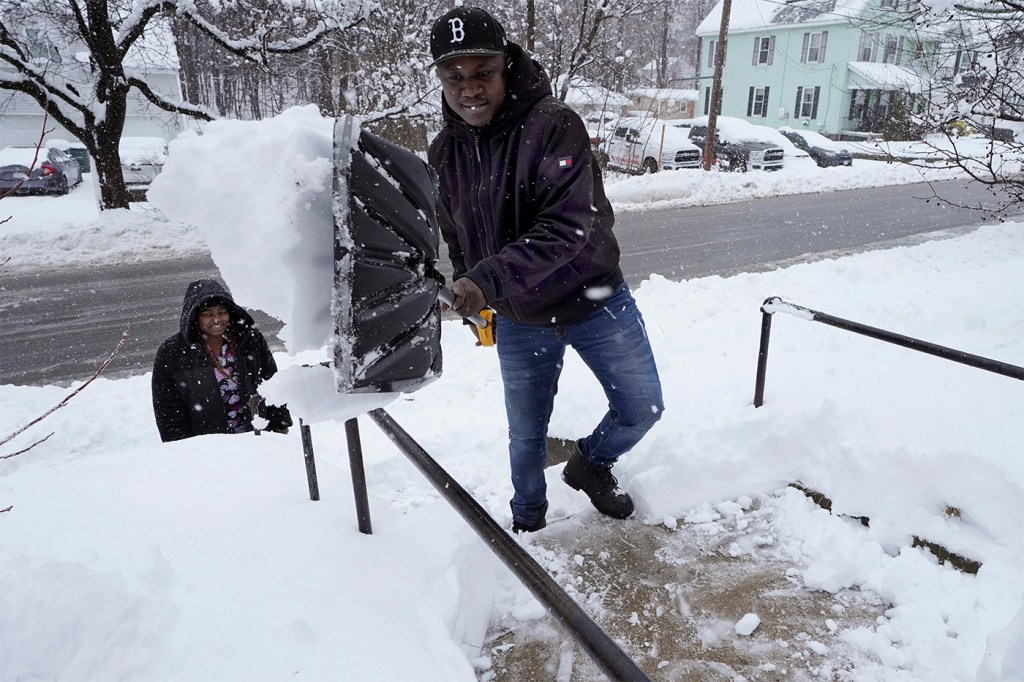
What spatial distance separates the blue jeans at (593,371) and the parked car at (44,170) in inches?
751

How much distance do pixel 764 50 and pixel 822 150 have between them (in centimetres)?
1605

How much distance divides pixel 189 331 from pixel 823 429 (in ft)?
11.6

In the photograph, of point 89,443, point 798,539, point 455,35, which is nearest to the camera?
point 455,35

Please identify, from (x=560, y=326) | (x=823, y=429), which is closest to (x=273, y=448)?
(x=560, y=326)

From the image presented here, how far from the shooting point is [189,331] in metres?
3.80

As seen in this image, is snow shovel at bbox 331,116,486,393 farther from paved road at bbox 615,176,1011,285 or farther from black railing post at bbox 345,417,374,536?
paved road at bbox 615,176,1011,285

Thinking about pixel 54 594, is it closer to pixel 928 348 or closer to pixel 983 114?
pixel 928 348

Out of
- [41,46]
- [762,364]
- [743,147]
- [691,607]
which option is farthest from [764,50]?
[691,607]

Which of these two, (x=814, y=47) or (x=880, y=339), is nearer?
(x=880, y=339)

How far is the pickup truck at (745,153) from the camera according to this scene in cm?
2389

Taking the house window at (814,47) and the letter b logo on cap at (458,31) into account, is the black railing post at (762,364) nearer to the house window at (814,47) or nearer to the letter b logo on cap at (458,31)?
the letter b logo on cap at (458,31)

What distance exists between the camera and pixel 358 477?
2.11 meters

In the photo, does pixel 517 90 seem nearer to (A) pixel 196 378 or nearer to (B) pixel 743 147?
(A) pixel 196 378

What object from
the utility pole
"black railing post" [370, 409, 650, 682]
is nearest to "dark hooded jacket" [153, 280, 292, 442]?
"black railing post" [370, 409, 650, 682]
